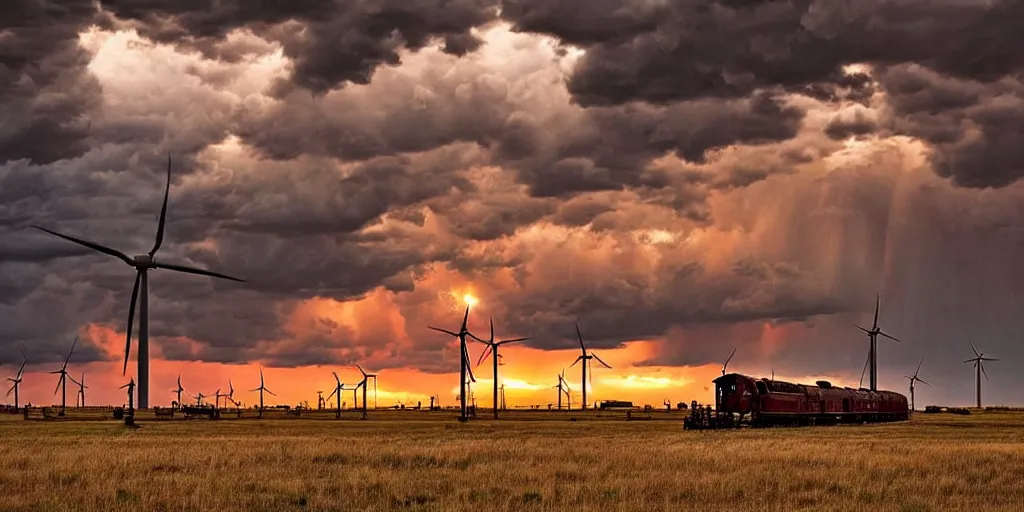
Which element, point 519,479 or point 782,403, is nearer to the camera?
point 519,479

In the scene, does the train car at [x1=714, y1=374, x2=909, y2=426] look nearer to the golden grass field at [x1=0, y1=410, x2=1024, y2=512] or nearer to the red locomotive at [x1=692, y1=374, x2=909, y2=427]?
the red locomotive at [x1=692, y1=374, x2=909, y2=427]

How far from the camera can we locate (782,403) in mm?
107875

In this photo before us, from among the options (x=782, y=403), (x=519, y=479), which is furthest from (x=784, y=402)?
(x=519, y=479)

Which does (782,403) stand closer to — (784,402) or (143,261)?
(784,402)

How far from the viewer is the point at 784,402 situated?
108m

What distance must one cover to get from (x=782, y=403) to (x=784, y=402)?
2.15ft

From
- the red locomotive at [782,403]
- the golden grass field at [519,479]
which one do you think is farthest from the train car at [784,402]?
the golden grass field at [519,479]

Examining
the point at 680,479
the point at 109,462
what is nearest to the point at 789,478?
the point at 680,479

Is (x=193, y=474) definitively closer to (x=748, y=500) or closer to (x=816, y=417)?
(x=748, y=500)

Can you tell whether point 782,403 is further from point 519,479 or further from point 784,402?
point 519,479

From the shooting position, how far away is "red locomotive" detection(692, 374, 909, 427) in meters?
105

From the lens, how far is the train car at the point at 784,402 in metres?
105

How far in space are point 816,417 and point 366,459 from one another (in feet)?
255

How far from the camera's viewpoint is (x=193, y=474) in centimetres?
4497
